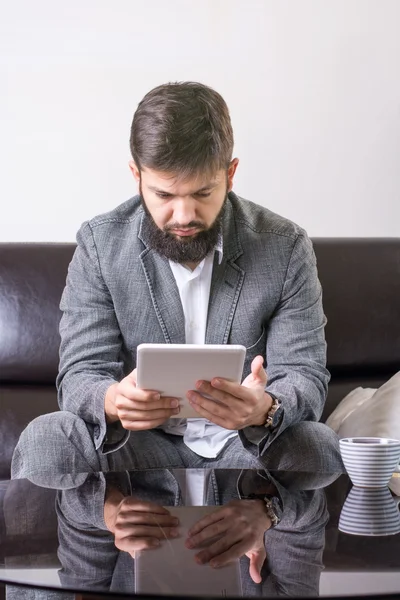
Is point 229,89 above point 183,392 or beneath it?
above

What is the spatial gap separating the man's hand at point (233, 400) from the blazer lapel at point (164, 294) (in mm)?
358

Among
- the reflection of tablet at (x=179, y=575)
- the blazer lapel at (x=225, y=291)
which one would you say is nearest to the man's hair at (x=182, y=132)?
the blazer lapel at (x=225, y=291)

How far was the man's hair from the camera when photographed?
5.98 feet

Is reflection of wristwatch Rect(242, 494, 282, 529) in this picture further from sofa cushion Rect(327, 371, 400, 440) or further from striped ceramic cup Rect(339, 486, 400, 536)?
sofa cushion Rect(327, 371, 400, 440)

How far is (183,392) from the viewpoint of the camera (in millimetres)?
1610

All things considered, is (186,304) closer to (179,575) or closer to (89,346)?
(89,346)

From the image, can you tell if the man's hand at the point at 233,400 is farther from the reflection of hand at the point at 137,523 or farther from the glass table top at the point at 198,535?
the reflection of hand at the point at 137,523

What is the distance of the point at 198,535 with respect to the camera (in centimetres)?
122

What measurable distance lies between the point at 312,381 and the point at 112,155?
1145mm

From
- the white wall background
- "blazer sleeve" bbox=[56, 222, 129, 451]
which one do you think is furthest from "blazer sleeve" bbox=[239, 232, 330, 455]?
the white wall background

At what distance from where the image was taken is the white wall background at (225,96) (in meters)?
2.76

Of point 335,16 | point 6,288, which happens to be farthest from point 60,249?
point 335,16

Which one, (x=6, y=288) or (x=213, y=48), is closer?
(x=6, y=288)

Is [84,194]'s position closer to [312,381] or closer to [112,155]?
[112,155]
